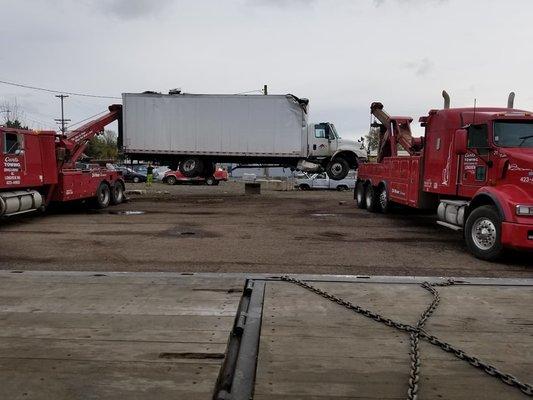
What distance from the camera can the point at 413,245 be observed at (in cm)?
1002

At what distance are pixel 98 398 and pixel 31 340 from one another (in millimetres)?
1221

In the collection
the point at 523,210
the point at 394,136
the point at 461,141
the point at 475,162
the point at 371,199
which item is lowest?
the point at 371,199

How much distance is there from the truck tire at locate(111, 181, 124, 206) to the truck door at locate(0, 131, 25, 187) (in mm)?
5798

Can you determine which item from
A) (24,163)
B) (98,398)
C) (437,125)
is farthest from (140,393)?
(24,163)

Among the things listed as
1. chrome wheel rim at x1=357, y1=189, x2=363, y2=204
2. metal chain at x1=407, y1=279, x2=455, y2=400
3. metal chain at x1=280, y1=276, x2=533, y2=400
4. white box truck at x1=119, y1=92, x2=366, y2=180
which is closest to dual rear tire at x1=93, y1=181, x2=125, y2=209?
white box truck at x1=119, y1=92, x2=366, y2=180

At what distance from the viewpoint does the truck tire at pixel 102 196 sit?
688 inches

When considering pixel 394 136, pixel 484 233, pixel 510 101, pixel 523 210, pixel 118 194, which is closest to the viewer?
pixel 523 210

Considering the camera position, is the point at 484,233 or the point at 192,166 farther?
the point at 192,166

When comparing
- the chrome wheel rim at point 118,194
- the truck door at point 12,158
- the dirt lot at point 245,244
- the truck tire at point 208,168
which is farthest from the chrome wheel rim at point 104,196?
the truck tire at point 208,168

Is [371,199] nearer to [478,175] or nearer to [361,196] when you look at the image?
[361,196]

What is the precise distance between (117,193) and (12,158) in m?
6.71

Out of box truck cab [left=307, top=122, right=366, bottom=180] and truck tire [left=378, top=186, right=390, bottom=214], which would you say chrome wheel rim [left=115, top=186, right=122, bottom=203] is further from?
truck tire [left=378, top=186, right=390, bottom=214]

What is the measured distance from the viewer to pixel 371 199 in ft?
54.4

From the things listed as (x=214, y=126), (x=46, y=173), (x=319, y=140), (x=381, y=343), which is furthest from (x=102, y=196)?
(x=381, y=343)
